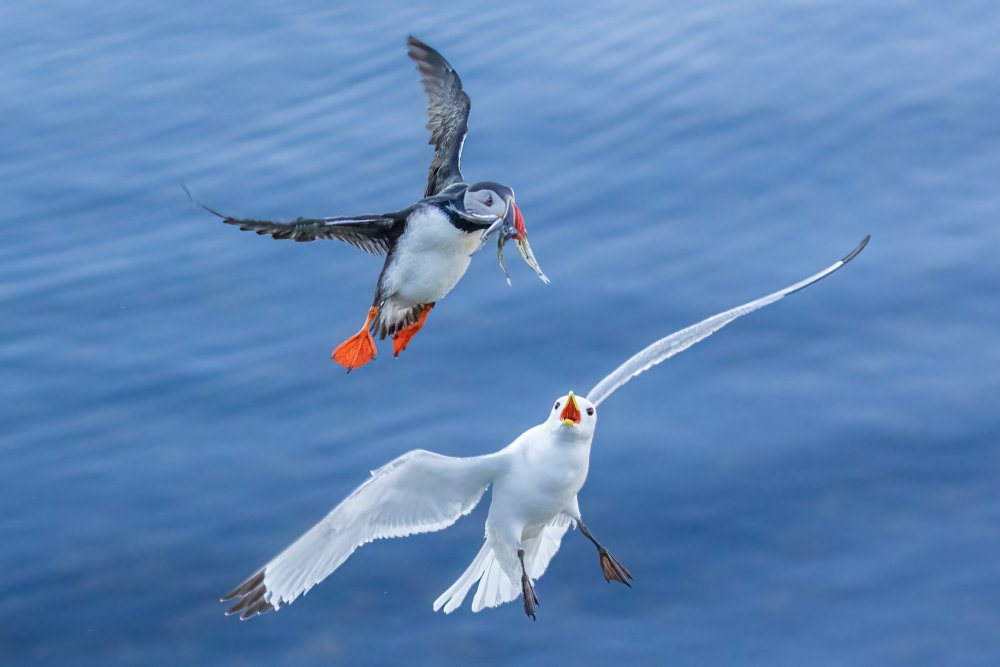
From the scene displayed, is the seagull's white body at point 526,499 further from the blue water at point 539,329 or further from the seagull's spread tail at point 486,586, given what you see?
the blue water at point 539,329

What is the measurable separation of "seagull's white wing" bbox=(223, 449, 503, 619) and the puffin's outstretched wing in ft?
4.51

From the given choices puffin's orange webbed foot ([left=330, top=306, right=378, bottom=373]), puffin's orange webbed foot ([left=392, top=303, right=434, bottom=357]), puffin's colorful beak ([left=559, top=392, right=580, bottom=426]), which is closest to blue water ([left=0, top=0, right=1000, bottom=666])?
puffin's orange webbed foot ([left=392, top=303, right=434, bottom=357])

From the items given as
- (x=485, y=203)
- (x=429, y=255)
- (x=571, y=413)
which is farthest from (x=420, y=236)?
(x=571, y=413)

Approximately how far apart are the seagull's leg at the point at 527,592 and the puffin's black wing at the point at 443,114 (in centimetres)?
233

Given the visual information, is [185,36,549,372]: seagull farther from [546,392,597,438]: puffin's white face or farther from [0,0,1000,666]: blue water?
[0,0,1000,666]: blue water

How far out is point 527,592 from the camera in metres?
9.94

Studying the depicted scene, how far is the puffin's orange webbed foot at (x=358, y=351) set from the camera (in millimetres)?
10433

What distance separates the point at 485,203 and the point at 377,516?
189 cm

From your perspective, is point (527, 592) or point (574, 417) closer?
point (574, 417)

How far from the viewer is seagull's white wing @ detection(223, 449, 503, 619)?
958 cm

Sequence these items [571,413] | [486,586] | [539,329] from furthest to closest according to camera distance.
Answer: [539,329] → [486,586] → [571,413]

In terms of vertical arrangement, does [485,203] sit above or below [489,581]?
above

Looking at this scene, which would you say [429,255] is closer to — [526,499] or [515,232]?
[515,232]

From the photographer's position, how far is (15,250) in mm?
16594
